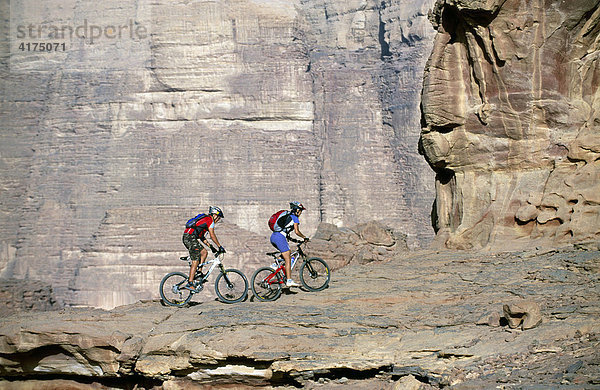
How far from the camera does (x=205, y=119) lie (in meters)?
76.8

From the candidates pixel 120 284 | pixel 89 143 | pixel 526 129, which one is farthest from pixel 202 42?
pixel 526 129

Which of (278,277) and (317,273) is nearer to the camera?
(278,277)

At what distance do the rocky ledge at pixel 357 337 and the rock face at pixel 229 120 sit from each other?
54307 millimetres

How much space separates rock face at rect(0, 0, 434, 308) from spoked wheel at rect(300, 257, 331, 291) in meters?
53.2

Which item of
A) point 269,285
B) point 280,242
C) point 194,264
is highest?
point 280,242

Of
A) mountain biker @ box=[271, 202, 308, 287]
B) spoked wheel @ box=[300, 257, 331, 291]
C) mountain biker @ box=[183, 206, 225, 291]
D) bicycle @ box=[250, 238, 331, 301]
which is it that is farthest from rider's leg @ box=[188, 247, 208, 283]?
spoked wheel @ box=[300, 257, 331, 291]

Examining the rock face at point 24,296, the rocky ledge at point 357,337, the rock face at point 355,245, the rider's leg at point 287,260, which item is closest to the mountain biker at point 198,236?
the rocky ledge at point 357,337

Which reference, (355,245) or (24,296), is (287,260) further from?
(24,296)

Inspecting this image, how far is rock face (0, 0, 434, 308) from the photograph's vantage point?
7500 cm

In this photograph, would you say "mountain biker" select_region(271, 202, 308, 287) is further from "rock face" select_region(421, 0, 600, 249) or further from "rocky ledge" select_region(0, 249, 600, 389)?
"rock face" select_region(421, 0, 600, 249)

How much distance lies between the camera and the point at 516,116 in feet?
72.2

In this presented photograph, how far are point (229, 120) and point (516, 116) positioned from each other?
182 feet

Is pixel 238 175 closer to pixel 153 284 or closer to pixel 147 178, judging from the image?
pixel 147 178

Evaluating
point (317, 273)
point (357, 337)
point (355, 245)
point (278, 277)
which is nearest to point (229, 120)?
point (355, 245)
